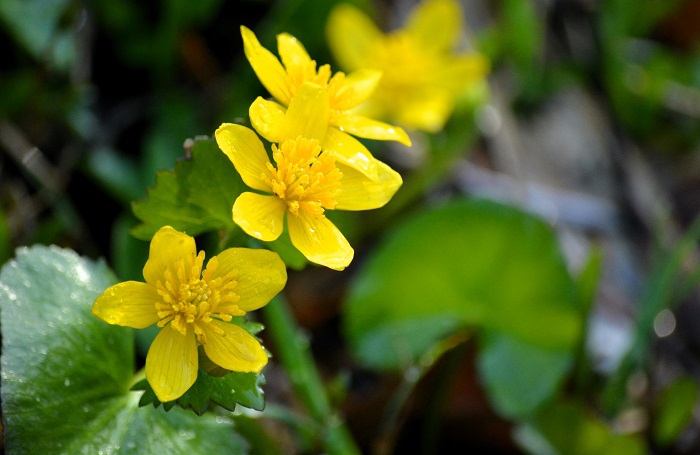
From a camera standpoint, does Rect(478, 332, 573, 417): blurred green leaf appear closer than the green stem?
No

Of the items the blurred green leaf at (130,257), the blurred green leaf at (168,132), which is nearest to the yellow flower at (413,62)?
the blurred green leaf at (168,132)

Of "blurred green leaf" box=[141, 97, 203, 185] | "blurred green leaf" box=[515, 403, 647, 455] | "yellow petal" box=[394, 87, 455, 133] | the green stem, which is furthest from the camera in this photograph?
"yellow petal" box=[394, 87, 455, 133]

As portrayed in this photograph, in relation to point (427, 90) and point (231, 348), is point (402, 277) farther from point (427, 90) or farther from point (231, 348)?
point (231, 348)

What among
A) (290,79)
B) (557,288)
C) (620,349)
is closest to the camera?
(290,79)

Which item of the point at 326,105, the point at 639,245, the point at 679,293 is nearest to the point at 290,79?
the point at 326,105

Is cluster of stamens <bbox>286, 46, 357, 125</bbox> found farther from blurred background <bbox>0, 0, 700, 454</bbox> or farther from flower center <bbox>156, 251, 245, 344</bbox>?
blurred background <bbox>0, 0, 700, 454</bbox>

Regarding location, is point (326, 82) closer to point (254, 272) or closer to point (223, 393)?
point (254, 272)

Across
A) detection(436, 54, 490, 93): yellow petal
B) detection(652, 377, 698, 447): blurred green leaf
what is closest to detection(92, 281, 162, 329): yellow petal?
detection(652, 377, 698, 447): blurred green leaf
